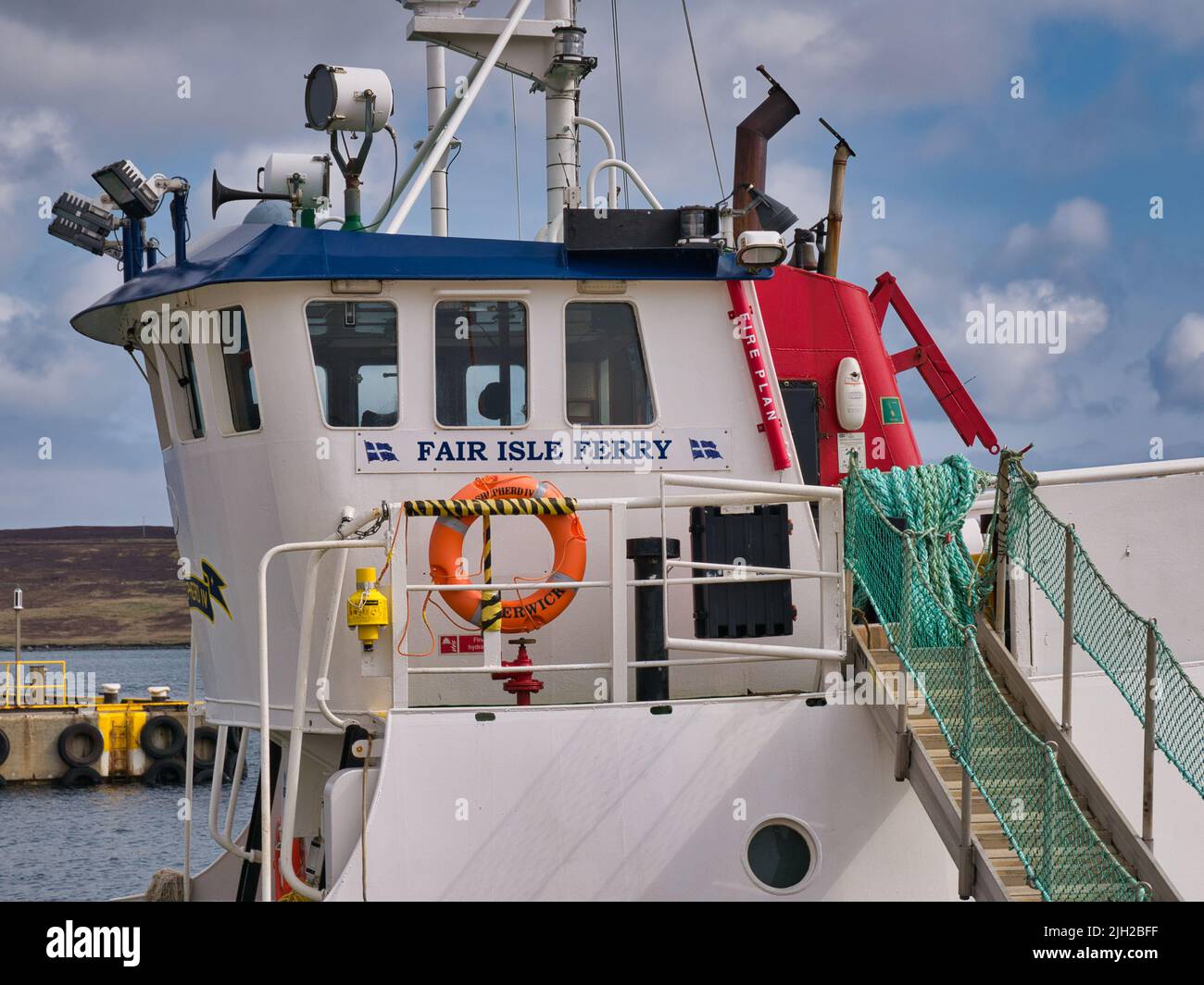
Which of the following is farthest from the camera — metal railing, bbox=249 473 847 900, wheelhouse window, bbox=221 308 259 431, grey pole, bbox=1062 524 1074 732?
wheelhouse window, bbox=221 308 259 431

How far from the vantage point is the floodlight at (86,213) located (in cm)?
1032

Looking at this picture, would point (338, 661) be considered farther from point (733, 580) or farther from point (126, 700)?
point (126, 700)

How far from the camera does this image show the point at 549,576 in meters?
8.96

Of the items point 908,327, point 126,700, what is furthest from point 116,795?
point 908,327

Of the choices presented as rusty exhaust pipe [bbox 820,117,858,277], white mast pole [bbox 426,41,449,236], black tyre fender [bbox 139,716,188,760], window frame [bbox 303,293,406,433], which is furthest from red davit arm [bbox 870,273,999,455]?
black tyre fender [bbox 139,716,188,760]

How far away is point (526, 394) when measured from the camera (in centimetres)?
956

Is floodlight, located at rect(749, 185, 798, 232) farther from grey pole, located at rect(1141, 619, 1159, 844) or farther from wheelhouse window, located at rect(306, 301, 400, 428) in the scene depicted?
grey pole, located at rect(1141, 619, 1159, 844)

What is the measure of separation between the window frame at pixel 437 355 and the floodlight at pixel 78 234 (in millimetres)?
2561

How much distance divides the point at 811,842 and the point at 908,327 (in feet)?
22.2

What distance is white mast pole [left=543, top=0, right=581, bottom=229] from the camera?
36.5 feet

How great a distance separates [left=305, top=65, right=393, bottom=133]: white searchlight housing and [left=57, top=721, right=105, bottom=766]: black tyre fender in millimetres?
36671

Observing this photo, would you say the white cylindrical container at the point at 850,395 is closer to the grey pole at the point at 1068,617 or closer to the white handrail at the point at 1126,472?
the white handrail at the point at 1126,472

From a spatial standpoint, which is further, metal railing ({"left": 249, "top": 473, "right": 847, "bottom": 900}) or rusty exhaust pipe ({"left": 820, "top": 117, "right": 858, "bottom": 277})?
rusty exhaust pipe ({"left": 820, "top": 117, "right": 858, "bottom": 277})

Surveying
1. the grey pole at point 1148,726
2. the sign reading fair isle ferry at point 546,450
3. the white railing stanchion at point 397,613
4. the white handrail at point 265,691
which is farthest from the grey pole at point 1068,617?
the white handrail at point 265,691
